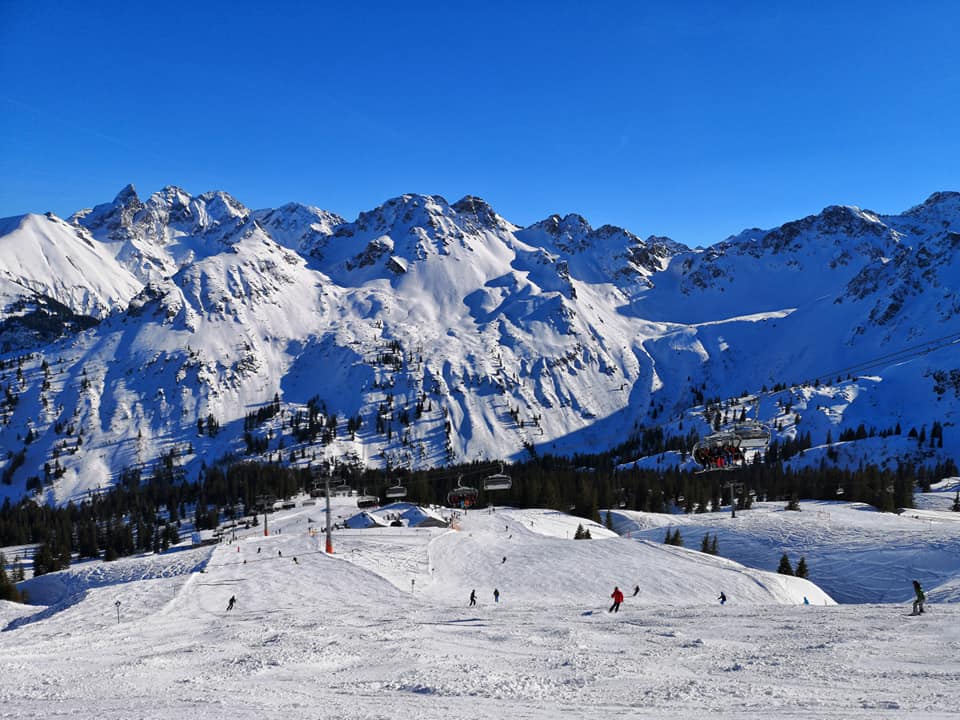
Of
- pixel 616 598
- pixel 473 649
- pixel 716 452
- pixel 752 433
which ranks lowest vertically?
pixel 616 598

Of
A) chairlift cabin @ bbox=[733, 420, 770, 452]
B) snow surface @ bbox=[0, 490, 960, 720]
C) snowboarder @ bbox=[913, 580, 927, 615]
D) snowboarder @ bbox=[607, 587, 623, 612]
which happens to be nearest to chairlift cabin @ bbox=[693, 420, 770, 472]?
chairlift cabin @ bbox=[733, 420, 770, 452]

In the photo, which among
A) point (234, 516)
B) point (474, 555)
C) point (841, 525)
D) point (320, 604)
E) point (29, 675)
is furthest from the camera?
point (234, 516)

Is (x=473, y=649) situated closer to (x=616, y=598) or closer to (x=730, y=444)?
(x=616, y=598)

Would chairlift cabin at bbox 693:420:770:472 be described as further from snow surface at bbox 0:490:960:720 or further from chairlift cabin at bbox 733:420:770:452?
snow surface at bbox 0:490:960:720

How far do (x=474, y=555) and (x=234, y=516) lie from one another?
111m

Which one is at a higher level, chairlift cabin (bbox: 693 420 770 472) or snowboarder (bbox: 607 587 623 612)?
chairlift cabin (bbox: 693 420 770 472)

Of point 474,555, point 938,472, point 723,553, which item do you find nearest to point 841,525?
point 723,553

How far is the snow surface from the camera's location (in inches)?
778

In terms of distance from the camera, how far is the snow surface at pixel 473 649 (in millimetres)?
19750

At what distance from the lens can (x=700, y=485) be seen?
13688 cm

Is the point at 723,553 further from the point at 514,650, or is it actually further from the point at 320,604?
the point at 514,650

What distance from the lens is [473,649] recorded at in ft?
91.7

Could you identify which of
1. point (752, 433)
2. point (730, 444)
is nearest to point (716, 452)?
point (730, 444)

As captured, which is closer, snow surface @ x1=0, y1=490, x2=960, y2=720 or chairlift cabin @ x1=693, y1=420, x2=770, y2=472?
snow surface @ x1=0, y1=490, x2=960, y2=720
